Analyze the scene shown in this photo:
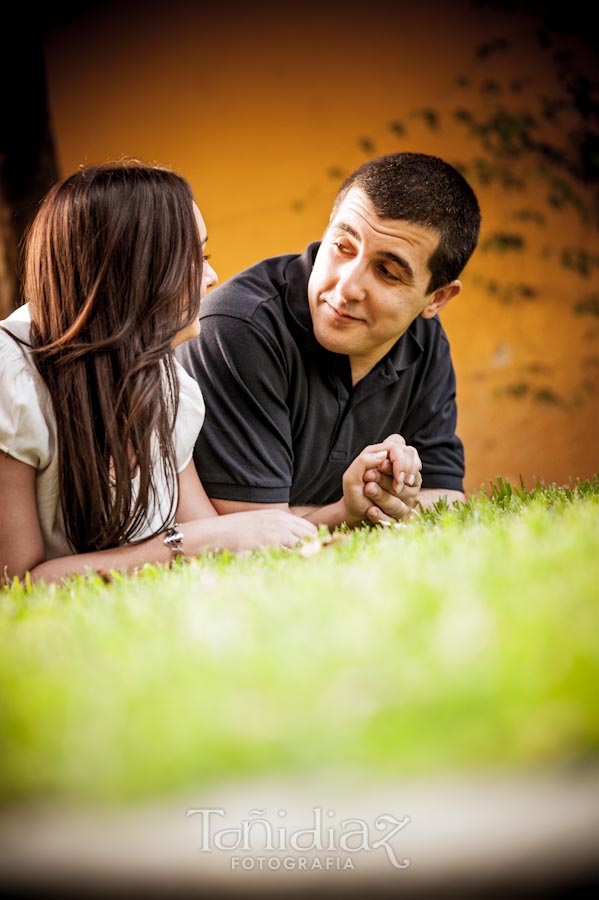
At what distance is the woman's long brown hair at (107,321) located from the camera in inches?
90.0

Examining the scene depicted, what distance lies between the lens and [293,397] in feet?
9.95

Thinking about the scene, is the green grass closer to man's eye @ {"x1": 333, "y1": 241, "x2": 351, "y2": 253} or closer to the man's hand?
the man's hand

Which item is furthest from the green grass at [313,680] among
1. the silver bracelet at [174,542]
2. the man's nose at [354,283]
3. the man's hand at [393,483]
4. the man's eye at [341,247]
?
the man's eye at [341,247]

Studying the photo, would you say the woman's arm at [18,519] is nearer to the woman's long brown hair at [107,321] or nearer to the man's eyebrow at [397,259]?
the woman's long brown hair at [107,321]

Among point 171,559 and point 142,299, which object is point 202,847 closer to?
point 171,559

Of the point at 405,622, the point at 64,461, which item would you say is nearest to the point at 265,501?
the point at 64,461

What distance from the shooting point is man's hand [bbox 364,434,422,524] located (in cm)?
259

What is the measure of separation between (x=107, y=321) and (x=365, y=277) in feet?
2.92

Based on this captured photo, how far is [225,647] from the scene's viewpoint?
1.34 meters

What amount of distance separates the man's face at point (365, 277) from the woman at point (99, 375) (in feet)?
1.85

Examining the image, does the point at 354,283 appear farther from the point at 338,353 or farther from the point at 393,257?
the point at 338,353

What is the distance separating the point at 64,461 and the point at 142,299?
45cm

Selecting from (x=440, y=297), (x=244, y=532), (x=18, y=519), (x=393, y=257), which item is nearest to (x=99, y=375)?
(x=18, y=519)

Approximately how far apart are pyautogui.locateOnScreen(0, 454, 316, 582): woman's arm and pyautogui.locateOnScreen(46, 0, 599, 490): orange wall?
2.71 m
